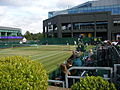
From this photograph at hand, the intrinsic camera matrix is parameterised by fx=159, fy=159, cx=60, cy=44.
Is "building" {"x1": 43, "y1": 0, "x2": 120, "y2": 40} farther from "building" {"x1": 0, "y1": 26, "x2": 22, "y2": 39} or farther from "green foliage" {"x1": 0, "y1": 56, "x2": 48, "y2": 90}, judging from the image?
"green foliage" {"x1": 0, "y1": 56, "x2": 48, "y2": 90}

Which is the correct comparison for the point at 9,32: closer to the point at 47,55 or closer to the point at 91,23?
the point at 91,23

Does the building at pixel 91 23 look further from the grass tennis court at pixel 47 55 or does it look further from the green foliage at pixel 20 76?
the green foliage at pixel 20 76

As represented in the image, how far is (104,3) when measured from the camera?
71.3 meters

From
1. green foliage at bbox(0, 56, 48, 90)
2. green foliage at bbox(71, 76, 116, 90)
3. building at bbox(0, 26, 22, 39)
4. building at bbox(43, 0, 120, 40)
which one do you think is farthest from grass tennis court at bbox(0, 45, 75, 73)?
building at bbox(0, 26, 22, 39)

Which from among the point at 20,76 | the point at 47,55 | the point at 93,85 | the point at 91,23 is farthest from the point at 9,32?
the point at 93,85

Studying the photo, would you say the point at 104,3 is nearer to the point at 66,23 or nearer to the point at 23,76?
the point at 66,23

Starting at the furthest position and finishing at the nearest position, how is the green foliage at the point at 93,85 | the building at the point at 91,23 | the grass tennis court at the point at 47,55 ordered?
the building at the point at 91,23, the grass tennis court at the point at 47,55, the green foliage at the point at 93,85

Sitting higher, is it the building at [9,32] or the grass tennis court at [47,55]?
the building at [9,32]

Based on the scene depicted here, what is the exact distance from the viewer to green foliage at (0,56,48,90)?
3.73 m

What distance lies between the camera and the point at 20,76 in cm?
384

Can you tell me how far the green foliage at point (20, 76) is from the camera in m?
3.73

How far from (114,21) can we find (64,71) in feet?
182

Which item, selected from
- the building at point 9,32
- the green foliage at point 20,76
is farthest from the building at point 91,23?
the green foliage at point 20,76

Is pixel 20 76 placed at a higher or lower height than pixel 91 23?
lower
